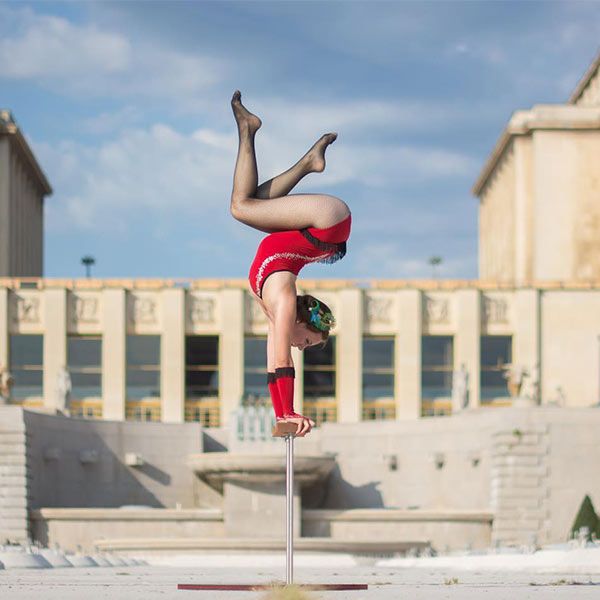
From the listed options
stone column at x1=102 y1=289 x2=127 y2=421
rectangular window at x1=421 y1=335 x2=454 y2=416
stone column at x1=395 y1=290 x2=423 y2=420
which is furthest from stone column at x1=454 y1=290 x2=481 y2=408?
stone column at x1=102 y1=289 x2=127 y2=421

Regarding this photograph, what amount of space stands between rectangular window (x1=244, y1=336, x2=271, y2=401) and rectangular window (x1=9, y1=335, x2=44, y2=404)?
406 inches

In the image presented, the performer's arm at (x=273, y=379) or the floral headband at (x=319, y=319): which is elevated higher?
the floral headband at (x=319, y=319)

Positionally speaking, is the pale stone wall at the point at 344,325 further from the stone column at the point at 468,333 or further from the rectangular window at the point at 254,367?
the rectangular window at the point at 254,367

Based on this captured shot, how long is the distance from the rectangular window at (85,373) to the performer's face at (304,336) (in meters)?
61.2

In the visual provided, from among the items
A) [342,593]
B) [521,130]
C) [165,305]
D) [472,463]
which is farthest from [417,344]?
[342,593]

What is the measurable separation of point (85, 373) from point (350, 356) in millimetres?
13316

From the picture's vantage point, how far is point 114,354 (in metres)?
74.6

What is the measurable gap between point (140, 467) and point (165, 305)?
1544 cm

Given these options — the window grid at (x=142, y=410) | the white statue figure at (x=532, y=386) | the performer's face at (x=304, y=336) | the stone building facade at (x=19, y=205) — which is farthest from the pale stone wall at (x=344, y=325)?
the performer's face at (x=304, y=336)

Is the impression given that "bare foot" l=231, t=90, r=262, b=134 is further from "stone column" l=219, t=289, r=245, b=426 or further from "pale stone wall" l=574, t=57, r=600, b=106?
"pale stone wall" l=574, t=57, r=600, b=106

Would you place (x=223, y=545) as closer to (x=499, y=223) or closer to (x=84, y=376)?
(x=84, y=376)

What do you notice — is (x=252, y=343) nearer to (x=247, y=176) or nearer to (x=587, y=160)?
(x=587, y=160)

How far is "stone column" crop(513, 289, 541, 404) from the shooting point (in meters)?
75.8

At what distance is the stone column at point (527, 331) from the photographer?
75.8 m
